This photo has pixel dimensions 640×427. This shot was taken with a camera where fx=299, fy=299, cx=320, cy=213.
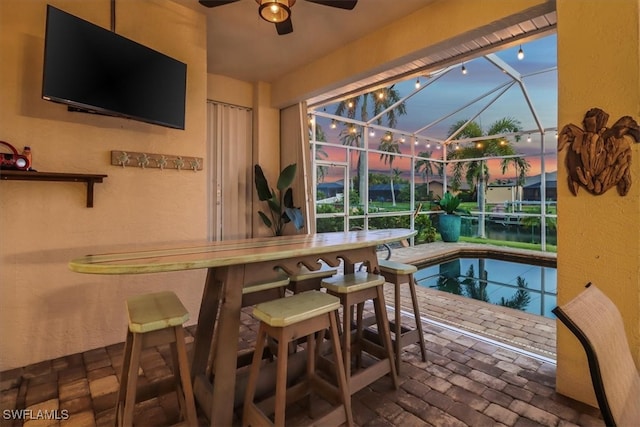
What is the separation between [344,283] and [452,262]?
18.7ft

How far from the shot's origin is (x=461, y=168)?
28.3 ft

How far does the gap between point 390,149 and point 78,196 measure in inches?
245

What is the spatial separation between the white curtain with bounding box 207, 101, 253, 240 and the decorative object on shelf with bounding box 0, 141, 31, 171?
2.11 metres

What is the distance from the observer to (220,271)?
1.73 meters

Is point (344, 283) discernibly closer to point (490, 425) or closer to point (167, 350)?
point (490, 425)

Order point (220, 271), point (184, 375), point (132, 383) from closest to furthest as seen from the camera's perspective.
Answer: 1. point (132, 383)
2. point (184, 375)
3. point (220, 271)

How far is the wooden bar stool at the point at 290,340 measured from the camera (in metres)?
1.41

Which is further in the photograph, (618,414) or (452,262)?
(452,262)

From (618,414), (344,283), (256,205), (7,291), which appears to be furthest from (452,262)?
(7,291)

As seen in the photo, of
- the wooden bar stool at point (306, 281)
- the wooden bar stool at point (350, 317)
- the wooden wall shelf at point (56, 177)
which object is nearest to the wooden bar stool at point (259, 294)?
the wooden bar stool at point (306, 281)

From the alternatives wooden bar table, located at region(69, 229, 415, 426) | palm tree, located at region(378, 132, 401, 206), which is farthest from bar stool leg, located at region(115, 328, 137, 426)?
palm tree, located at region(378, 132, 401, 206)

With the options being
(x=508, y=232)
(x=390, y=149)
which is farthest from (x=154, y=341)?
(x=508, y=232)

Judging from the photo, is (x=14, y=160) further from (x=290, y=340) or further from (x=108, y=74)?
(x=290, y=340)

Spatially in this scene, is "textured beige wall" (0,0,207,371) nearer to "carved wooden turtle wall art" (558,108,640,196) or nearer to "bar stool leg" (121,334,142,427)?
"bar stool leg" (121,334,142,427)
